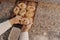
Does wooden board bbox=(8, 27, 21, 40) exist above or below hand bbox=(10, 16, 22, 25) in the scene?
below

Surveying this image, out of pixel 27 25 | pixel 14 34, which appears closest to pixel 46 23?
pixel 27 25

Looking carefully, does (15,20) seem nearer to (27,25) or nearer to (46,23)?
(27,25)

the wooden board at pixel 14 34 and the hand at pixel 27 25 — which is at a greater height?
the hand at pixel 27 25

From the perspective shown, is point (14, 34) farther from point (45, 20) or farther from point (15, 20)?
point (45, 20)

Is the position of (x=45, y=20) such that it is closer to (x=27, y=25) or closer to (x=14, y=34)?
(x=27, y=25)

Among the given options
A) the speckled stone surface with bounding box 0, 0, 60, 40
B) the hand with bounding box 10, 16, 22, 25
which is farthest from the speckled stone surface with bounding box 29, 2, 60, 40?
the hand with bounding box 10, 16, 22, 25

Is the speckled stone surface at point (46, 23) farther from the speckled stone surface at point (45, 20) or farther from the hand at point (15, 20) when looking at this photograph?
the hand at point (15, 20)

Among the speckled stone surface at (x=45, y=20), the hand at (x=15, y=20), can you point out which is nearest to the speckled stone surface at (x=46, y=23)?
the speckled stone surface at (x=45, y=20)

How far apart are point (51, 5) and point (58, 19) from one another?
134 millimetres

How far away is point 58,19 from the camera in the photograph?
1.05m

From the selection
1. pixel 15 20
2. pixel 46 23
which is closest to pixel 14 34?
pixel 15 20

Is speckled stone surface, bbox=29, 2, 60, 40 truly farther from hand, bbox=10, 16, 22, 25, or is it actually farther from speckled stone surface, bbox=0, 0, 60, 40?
hand, bbox=10, 16, 22, 25

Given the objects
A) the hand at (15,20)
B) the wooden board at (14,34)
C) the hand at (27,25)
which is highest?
the hand at (15,20)

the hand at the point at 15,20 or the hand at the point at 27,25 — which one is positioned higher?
the hand at the point at 15,20
